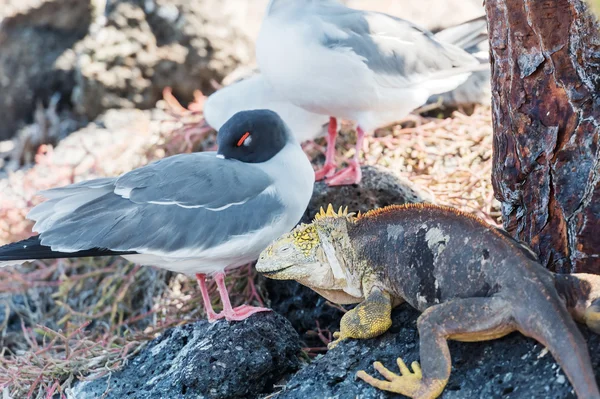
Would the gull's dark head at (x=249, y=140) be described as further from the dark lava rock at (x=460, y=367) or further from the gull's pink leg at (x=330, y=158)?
the dark lava rock at (x=460, y=367)

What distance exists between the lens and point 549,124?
306 centimetres

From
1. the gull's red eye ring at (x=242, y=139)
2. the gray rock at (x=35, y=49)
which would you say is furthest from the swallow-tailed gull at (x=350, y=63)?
the gray rock at (x=35, y=49)

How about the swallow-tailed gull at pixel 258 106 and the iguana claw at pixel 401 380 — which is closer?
the iguana claw at pixel 401 380

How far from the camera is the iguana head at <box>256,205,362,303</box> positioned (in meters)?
3.11

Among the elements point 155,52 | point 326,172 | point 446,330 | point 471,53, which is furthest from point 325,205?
point 155,52

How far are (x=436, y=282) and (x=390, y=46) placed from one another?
2245mm

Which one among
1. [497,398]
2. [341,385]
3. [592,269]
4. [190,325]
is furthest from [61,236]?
[592,269]

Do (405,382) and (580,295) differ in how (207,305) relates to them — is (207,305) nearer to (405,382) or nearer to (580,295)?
(405,382)

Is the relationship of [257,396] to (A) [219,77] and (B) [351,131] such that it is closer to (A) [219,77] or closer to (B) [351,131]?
(B) [351,131]

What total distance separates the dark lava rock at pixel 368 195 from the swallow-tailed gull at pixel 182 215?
540 mm

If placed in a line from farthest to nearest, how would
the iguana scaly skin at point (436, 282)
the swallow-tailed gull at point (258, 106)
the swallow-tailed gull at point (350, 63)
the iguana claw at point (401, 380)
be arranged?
the swallow-tailed gull at point (258, 106) < the swallow-tailed gull at point (350, 63) < the iguana claw at point (401, 380) < the iguana scaly skin at point (436, 282)

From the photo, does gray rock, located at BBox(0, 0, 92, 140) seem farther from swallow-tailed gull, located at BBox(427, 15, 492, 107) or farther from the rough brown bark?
the rough brown bark

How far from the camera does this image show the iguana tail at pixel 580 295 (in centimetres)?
254

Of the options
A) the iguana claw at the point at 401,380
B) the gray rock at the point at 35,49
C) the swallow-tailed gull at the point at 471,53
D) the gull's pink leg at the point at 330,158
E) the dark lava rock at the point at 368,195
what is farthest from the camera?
the gray rock at the point at 35,49
